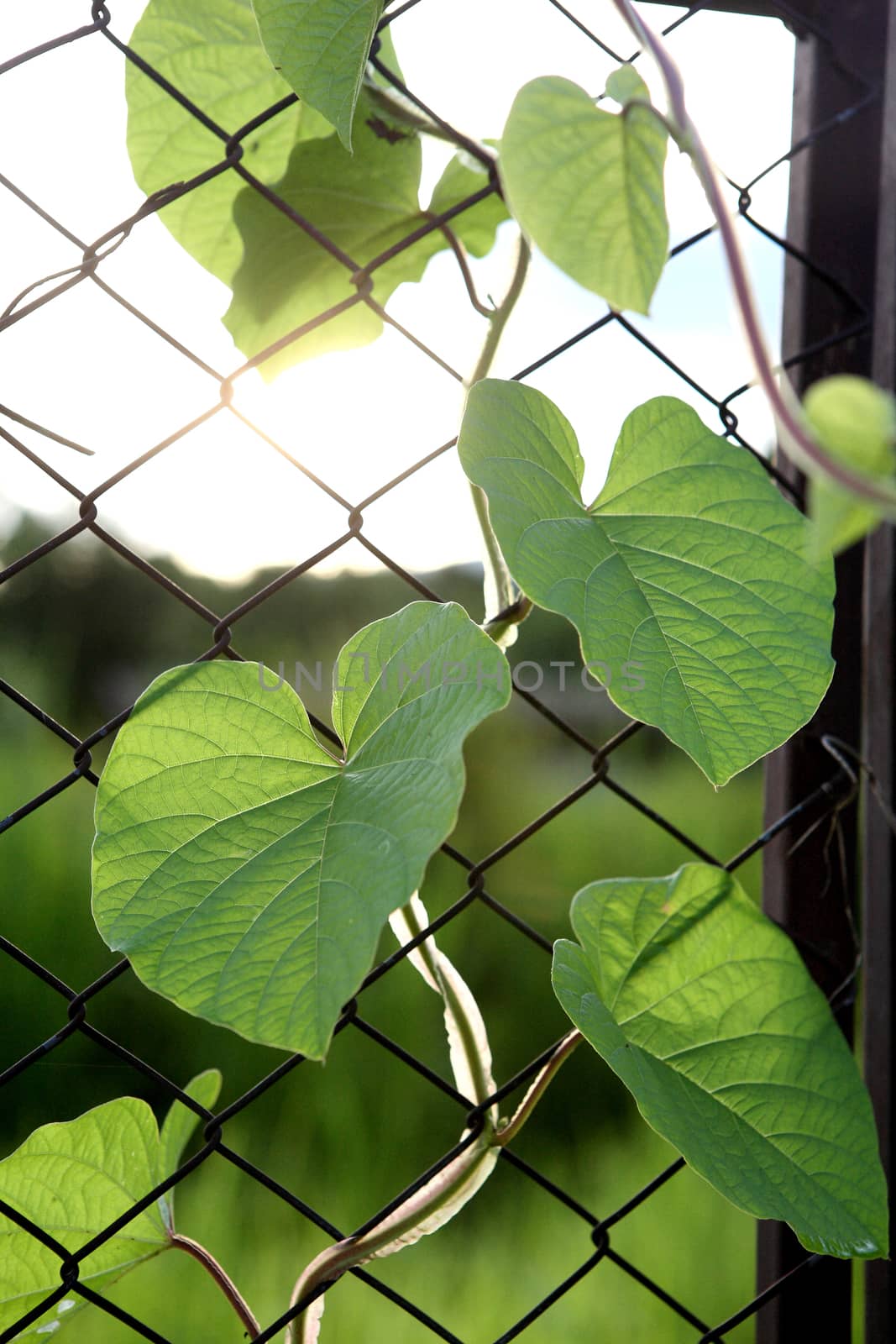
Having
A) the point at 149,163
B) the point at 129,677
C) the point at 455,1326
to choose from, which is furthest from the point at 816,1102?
the point at 129,677

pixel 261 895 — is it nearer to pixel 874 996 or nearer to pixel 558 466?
pixel 558 466

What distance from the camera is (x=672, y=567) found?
45 cm

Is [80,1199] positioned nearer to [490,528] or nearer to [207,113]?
[490,528]

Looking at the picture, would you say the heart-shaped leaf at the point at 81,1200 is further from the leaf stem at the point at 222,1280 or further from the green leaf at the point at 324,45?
the green leaf at the point at 324,45

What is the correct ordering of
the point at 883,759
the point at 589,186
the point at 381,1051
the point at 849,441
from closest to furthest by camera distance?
the point at 849,441
the point at 589,186
the point at 883,759
the point at 381,1051

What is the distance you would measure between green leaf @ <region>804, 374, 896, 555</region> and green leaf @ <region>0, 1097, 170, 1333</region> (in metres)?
0.46

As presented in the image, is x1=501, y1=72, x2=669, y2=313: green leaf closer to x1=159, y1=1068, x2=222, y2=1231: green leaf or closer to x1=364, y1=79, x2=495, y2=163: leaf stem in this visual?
x1=364, y1=79, x2=495, y2=163: leaf stem

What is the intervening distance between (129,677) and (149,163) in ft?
4.81

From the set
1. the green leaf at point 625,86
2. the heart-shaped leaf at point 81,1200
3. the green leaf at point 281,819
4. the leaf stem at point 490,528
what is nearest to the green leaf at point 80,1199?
the heart-shaped leaf at point 81,1200

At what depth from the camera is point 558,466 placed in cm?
44

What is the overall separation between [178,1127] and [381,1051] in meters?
1.17

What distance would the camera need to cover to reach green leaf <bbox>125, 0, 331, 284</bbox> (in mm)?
537

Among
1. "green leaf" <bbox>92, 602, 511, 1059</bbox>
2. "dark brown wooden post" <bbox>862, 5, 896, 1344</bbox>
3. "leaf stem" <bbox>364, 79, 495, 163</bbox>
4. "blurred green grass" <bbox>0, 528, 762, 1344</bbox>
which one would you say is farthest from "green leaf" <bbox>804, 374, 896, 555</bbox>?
"blurred green grass" <bbox>0, 528, 762, 1344</bbox>

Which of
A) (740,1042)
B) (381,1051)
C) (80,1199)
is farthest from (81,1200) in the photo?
(381,1051)
